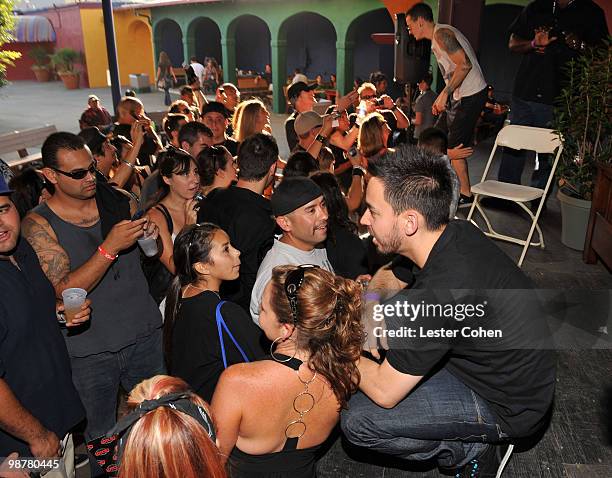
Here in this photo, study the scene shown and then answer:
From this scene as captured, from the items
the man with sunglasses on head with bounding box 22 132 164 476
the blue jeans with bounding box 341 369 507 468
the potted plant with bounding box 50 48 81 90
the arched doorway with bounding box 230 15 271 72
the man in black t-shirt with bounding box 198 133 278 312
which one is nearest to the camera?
the blue jeans with bounding box 341 369 507 468

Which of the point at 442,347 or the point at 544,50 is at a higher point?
the point at 544,50

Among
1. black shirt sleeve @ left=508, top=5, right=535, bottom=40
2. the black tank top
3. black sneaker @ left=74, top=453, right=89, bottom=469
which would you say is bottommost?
black sneaker @ left=74, top=453, right=89, bottom=469

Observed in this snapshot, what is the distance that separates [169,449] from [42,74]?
36.2 meters

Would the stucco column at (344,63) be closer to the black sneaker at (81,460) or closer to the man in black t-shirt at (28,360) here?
the black sneaker at (81,460)

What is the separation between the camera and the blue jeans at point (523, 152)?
22.6 feet

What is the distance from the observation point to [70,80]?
27.9 m

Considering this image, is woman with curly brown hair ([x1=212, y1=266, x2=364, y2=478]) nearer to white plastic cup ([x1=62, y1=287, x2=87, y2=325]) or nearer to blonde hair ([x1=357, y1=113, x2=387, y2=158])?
white plastic cup ([x1=62, y1=287, x2=87, y2=325])

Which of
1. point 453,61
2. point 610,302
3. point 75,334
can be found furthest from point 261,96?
point 75,334

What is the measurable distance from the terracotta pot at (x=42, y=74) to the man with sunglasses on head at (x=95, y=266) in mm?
33909


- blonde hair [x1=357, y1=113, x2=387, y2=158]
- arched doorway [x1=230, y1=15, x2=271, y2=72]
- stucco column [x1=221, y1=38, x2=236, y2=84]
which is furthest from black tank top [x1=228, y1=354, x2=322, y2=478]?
arched doorway [x1=230, y1=15, x2=271, y2=72]

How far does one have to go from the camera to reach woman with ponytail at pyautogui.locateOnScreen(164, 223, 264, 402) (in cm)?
239

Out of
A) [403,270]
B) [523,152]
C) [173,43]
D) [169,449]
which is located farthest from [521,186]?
[173,43]

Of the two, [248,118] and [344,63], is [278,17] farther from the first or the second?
[248,118]

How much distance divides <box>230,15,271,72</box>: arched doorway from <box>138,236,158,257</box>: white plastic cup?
2454 cm
